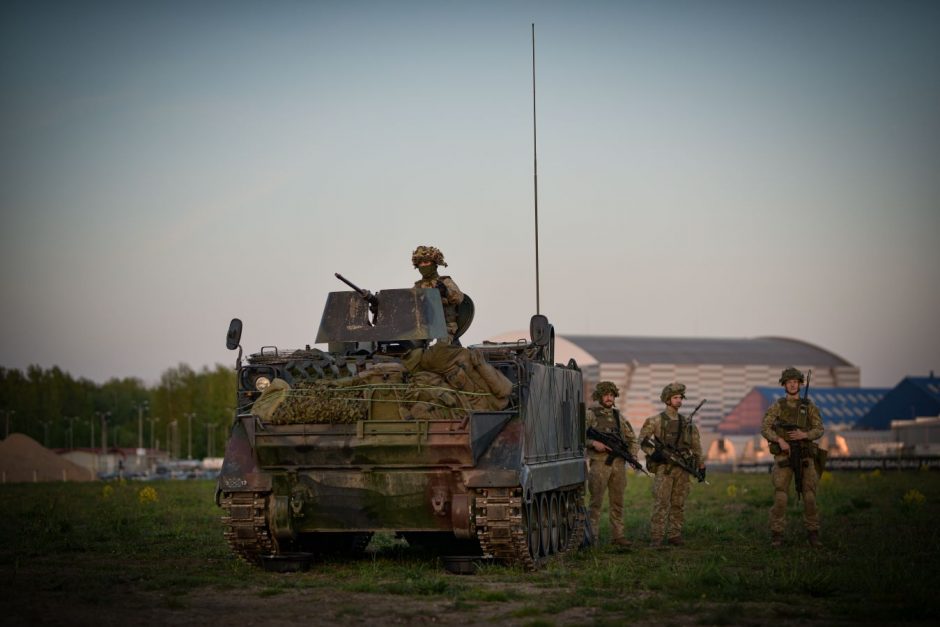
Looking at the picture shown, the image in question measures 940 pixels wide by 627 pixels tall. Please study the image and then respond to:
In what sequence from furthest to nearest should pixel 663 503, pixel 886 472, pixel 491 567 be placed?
pixel 886 472, pixel 663 503, pixel 491 567

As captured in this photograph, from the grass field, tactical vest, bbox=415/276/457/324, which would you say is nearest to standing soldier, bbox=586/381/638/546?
the grass field

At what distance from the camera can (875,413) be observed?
109 m

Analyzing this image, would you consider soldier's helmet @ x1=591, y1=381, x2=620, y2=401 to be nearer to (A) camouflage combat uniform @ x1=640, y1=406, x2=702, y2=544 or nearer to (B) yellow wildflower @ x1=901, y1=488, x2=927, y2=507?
(A) camouflage combat uniform @ x1=640, y1=406, x2=702, y2=544

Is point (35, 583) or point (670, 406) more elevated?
point (670, 406)

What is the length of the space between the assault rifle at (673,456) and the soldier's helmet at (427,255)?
4.39 metres

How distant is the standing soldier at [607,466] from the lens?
72.1ft

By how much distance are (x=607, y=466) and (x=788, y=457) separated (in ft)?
8.92

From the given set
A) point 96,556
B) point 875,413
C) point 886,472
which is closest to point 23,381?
point 875,413

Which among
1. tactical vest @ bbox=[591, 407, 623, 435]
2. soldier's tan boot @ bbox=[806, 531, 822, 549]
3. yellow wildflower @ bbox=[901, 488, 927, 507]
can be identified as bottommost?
soldier's tan boot @ bbox=[806, 531, 822, 549]

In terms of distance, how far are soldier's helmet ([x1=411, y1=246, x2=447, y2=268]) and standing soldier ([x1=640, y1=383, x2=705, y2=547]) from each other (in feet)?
14.1

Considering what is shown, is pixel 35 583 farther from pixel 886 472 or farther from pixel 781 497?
pixel 886 472

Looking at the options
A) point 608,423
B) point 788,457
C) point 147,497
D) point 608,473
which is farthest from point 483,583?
point 147,497

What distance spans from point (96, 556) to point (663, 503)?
801cm

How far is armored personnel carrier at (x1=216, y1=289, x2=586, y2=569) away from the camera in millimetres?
16469
